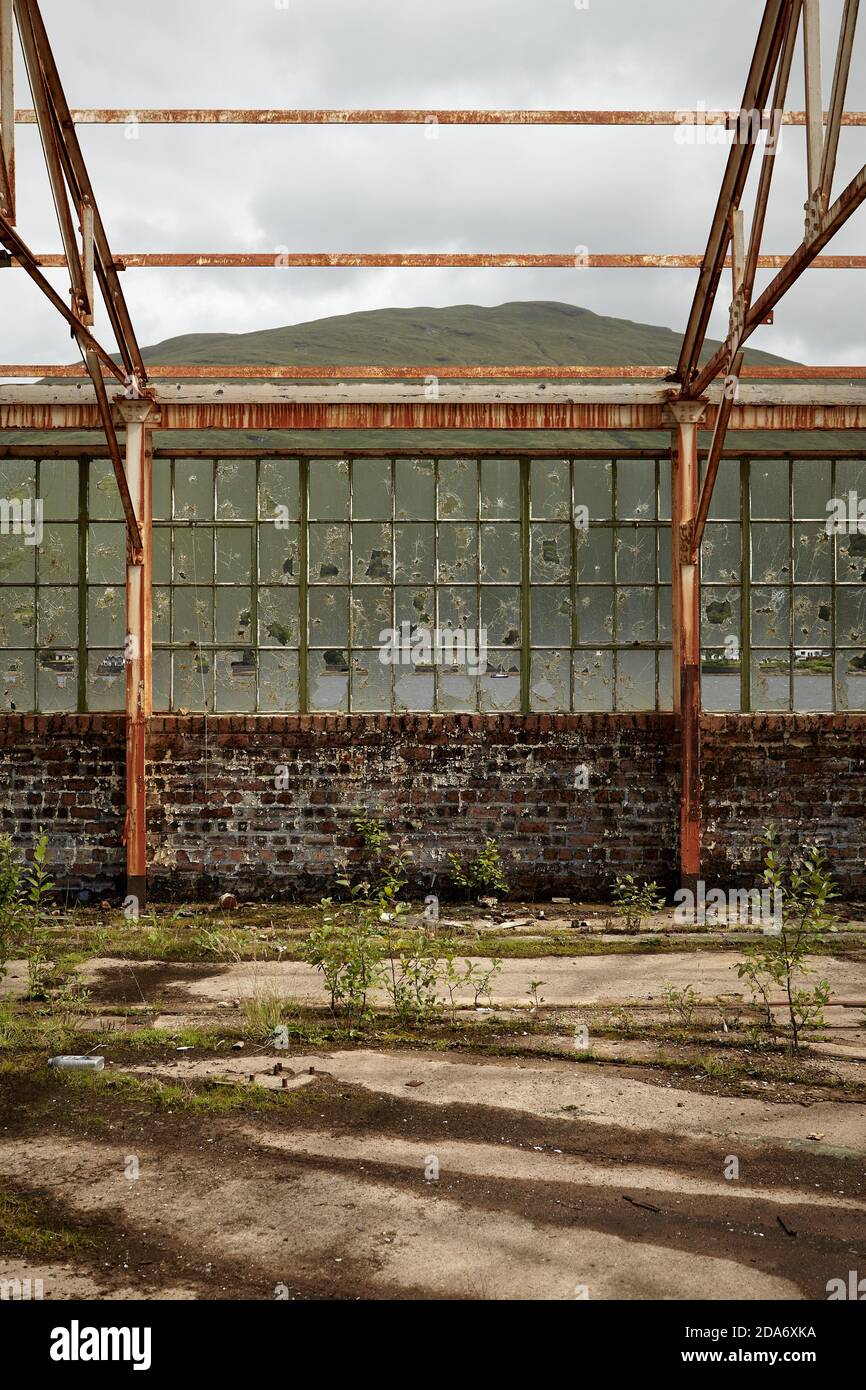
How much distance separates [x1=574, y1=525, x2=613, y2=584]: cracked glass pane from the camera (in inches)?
380

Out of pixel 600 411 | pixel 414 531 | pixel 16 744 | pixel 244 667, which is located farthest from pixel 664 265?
pixel 16 744

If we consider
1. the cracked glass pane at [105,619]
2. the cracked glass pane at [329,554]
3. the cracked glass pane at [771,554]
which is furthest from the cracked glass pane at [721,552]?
the cracked glass pane at [105,619]

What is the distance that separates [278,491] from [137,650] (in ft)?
6.32

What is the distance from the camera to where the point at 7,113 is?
5488 millimetres

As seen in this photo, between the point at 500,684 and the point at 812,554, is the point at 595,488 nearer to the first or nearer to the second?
the point at 500,684

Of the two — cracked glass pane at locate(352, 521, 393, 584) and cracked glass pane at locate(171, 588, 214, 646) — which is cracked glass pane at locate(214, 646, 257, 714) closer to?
cracked glass pane at locate(171, 588, 214, 646)

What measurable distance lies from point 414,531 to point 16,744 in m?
3.88

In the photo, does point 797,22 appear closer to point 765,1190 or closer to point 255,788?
point 765,1190

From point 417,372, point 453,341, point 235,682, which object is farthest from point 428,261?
point 453,341

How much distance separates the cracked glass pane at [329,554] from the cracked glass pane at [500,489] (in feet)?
4.23

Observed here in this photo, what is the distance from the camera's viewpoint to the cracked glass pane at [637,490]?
9.61 m

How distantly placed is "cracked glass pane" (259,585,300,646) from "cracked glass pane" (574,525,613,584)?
8.40 ft
